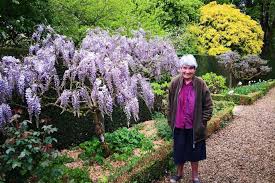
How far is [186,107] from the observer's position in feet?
16.8

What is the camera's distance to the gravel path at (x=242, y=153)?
5965 mm

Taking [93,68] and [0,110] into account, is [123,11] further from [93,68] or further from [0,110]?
[0,110]

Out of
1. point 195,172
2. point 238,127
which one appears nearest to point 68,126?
point 195,172

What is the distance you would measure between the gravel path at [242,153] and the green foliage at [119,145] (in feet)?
2.92

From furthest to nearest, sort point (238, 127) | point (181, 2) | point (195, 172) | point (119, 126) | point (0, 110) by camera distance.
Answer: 1. point (181, 2)
2. point (238, 127)
3. point (119, 126)
4. point (195, 172)
5. point (0, 110)

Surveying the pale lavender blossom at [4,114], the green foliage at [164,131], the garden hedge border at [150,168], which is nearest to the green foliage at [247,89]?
the green foliage at [164,131]

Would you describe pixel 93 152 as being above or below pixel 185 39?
below

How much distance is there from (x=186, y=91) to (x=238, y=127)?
4777mm

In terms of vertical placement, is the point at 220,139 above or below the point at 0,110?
below

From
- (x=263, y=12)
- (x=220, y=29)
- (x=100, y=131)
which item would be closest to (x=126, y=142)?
(x=100, y=131)

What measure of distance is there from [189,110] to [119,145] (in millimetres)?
1920

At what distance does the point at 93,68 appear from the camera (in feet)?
18.6

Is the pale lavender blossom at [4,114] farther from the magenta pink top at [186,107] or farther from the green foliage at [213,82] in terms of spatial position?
the green foliage at [213,82]

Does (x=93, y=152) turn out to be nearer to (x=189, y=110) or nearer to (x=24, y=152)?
(x=189, y=110)
